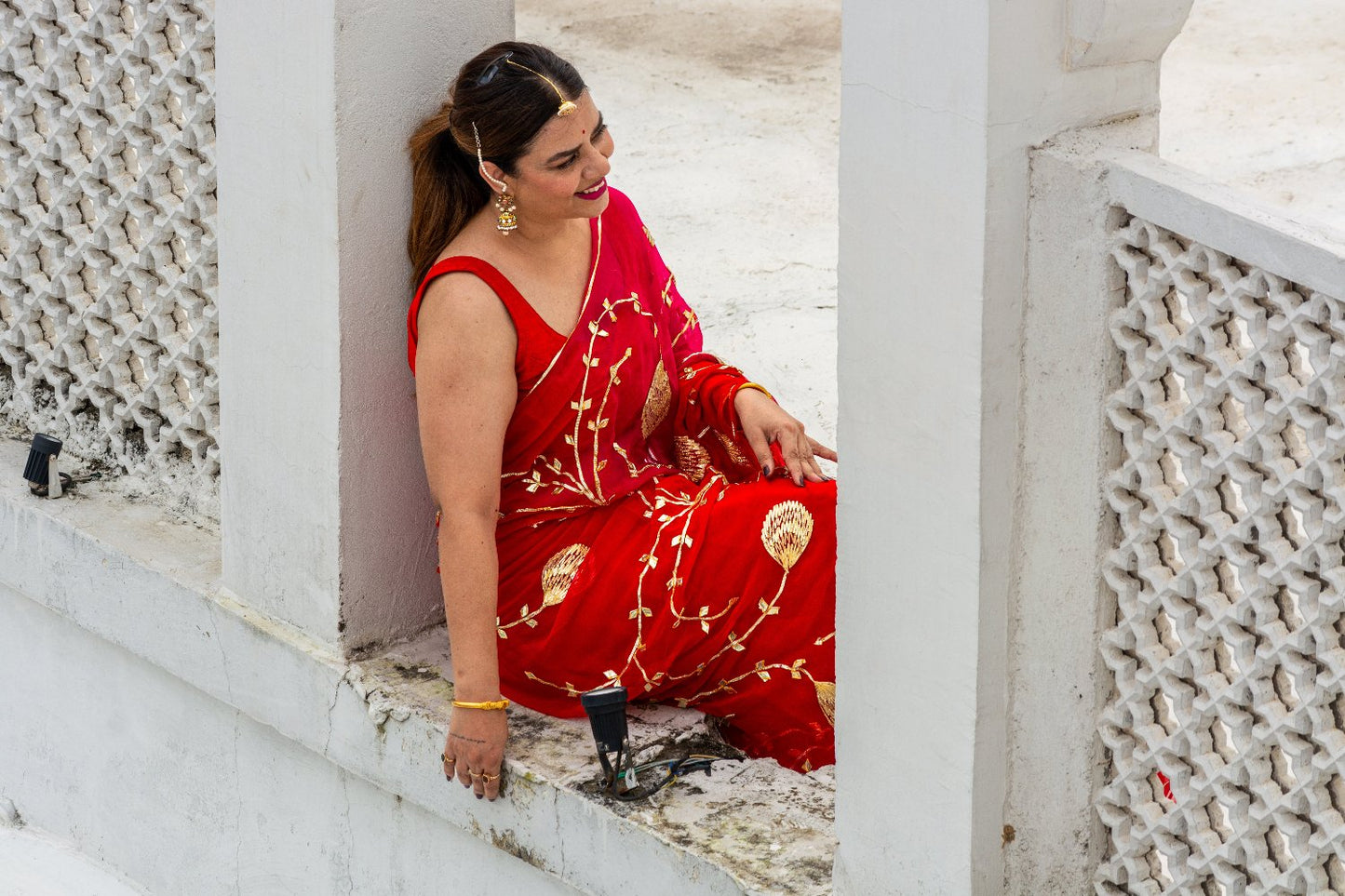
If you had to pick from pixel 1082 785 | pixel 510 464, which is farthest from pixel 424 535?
pixel 1082 785

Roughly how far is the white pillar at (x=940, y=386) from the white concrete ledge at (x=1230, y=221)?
129 millimetres

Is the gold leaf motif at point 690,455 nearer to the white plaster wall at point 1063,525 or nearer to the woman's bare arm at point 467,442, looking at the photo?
the woman's bare arm at point 467,442

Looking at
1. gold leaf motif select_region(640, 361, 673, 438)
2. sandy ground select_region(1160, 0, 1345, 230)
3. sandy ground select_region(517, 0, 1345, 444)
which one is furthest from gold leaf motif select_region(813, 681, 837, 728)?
sandy ground select_region(1160, 0, 1345, 230)

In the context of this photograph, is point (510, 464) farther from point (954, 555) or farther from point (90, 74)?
point (90, 74)

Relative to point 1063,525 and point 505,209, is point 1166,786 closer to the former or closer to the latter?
point 1063,525

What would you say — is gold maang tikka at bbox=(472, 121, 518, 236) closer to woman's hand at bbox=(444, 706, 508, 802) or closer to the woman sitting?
the woman sitting

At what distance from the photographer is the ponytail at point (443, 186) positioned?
308 cm

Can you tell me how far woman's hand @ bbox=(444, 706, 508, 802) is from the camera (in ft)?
9.68

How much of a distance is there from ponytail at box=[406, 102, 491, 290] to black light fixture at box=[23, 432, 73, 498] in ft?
A: 3.94

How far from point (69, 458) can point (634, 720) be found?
5.29 ft

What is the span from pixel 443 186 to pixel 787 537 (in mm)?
836

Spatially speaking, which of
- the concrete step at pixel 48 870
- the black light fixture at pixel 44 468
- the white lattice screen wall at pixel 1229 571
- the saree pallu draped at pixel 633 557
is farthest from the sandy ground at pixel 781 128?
the white lattice screen wall at pixel 1229 571

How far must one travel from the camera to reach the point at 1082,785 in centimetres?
255

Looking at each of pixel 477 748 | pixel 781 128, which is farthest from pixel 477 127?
pixel 781 128
